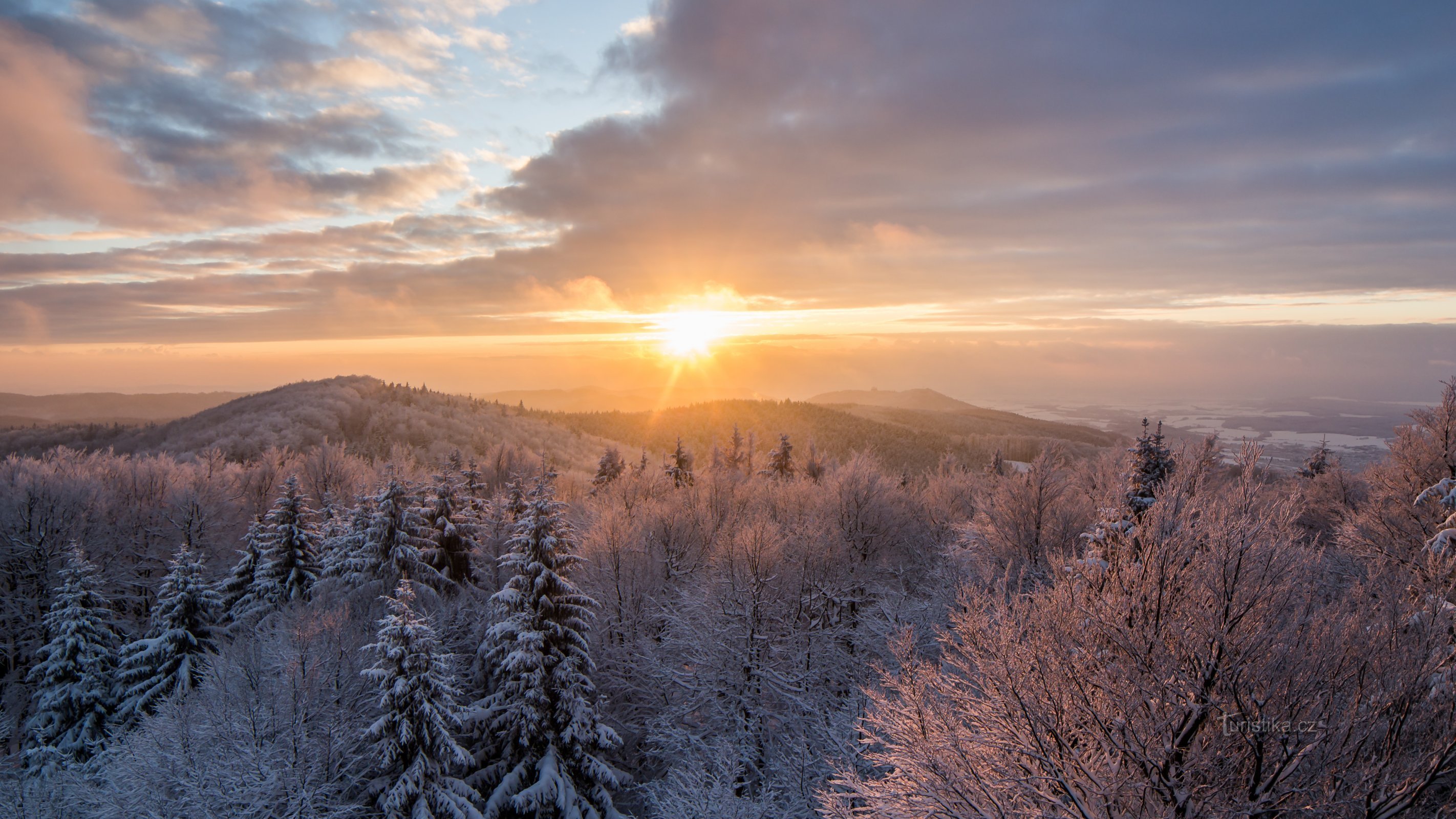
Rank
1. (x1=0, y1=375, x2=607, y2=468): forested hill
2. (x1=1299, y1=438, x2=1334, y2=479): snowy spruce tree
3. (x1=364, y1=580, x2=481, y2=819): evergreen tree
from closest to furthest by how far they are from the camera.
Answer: (x1=364, y1=580, x2=481, y2=819): evergreen tree → (x1=1299, y1=438, x2=1334, y2=479): snowy spruce tree → (x1=0, y1=375, x2=607, y2=468): forested hill

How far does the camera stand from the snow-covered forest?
24.9 feet

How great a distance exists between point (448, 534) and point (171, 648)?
1024 centimetres

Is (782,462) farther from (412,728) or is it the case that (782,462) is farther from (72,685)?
(72,685)

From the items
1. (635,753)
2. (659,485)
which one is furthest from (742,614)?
(659,485)

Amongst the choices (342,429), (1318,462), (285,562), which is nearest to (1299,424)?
(1318,462)

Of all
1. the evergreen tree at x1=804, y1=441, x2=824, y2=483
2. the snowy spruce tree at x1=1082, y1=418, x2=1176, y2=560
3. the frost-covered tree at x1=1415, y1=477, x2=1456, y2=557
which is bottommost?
the evergreen tree at x1=804, y1=441, x2=824, y2=483

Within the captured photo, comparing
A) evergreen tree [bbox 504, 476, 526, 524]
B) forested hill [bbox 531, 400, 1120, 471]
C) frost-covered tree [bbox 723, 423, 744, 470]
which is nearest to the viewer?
evergreen tree [bbox 504, 476, 526, 524]

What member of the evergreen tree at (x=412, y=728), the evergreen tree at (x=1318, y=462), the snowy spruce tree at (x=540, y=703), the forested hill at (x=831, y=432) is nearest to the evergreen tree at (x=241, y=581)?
the snowy spruce tree at (x=540, y=703)

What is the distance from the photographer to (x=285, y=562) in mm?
25125

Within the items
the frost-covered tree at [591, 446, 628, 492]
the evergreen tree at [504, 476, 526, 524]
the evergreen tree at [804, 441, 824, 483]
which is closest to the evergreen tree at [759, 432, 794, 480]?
the evergreen tree at [804, 441, 824, 483]

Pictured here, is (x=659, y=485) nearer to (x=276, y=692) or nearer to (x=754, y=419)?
(x=276, y=692)

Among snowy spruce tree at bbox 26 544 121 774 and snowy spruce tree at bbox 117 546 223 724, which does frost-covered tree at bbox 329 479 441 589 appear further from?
snowy spruce tree at bbox 26 544 121 774

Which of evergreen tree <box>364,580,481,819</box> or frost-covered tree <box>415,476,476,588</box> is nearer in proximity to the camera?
evergreen tree <box>364,580,481,819</box>

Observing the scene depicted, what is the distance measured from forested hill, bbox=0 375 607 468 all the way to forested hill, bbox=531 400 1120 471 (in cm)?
2204
